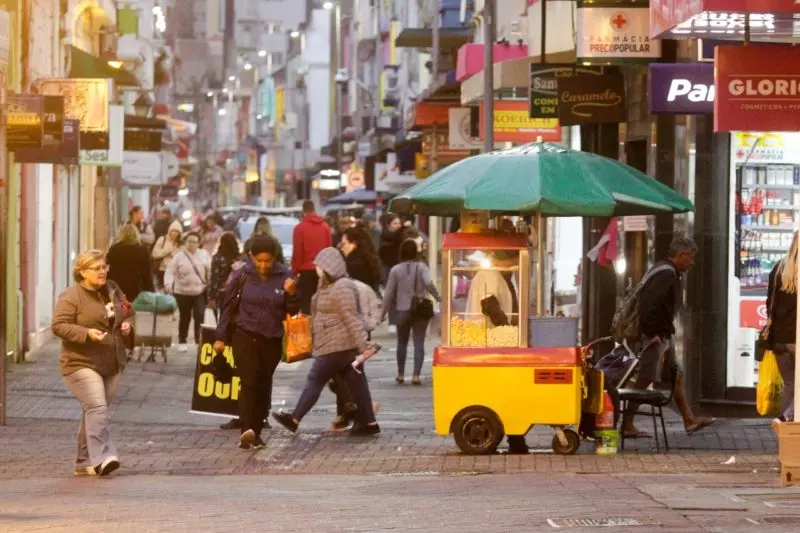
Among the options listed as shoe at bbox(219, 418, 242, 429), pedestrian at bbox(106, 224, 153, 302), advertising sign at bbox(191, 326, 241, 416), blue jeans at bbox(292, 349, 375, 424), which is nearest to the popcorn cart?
blue jeans at bbox(292, 349, 375, 424)

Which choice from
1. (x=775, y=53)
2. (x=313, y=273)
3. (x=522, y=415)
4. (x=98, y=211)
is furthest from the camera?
(x=98, y=211)

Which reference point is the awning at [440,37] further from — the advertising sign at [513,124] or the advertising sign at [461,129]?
the advertising sign at [513,124]

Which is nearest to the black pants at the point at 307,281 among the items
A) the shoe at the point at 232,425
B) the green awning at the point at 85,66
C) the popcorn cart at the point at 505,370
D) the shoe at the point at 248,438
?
the green awning at the point at 85,66

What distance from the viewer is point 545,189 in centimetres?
1598

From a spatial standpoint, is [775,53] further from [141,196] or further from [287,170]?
[287,170]

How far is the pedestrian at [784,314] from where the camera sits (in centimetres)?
1539

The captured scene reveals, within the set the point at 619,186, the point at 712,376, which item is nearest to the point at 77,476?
the point at 619,186

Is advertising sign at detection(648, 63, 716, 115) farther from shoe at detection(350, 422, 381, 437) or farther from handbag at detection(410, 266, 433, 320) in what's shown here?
handbag at detection(410, 266, 433, 320)

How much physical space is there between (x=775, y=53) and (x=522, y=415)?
138 inches

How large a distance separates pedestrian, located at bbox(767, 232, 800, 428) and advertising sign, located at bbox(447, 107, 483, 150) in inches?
754

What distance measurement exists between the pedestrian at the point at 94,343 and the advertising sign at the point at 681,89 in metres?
5.55

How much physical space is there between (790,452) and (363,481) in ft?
9.58

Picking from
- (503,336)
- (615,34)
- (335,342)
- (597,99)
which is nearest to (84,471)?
(503,336)

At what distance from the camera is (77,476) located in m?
14.8
